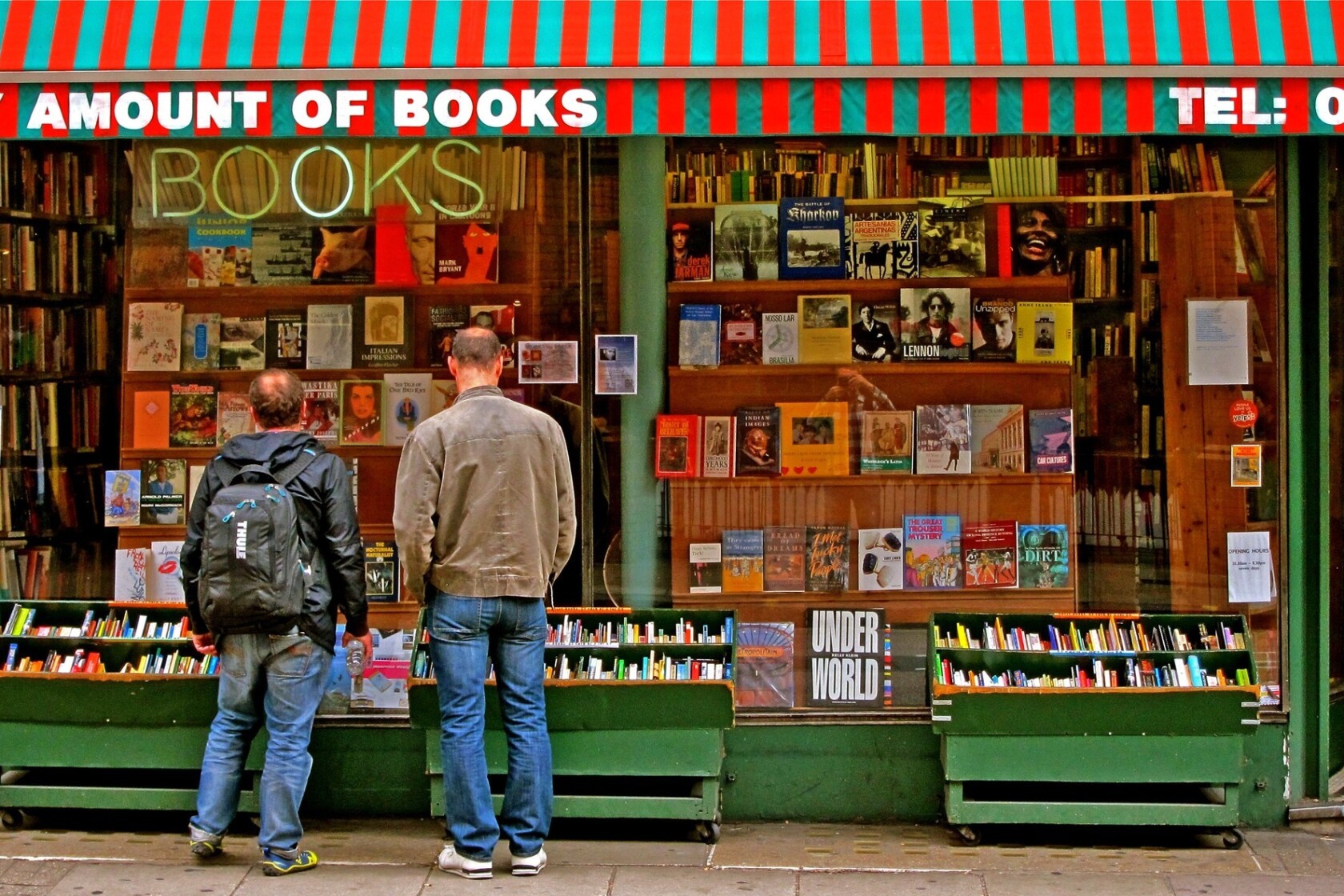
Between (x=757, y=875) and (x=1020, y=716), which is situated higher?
(x=1020, y=716)

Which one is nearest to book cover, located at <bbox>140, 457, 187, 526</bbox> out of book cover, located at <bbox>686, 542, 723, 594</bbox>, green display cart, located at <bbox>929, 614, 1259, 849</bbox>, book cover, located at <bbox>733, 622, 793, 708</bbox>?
Answer: book cover, located at <bbox>686, 542, 723, 594</bbox>

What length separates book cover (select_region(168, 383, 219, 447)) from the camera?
23.6 feet

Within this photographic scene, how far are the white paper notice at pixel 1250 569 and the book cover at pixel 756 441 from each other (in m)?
1.98

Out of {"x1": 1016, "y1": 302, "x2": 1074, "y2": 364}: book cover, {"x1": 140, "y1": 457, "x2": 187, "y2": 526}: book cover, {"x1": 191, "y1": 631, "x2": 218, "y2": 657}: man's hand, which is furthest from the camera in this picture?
{"x1": 140, "y1": 457, "x2": 187, "y2": 526}: book cover

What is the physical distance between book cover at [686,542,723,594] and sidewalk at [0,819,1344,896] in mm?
1075

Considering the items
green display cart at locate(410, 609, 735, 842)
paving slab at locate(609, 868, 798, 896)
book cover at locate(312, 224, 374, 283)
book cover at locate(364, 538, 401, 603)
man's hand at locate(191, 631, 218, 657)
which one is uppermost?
book cover at locate(312, 224, 374, 283)

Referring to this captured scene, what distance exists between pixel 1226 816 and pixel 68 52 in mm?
5369

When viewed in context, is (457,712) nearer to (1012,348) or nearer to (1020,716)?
(1020,716)

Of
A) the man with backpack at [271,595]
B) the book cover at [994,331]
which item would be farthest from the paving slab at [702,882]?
the book cover at [994,331]

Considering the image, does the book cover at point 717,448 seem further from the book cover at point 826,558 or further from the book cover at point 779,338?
the book cover at point 826,558

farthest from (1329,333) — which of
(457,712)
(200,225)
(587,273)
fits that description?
(200,225)

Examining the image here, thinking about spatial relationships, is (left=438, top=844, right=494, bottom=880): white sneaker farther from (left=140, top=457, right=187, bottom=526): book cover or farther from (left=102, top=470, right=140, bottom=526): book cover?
(left=102, top=470, right=140, bottom=526): book cover

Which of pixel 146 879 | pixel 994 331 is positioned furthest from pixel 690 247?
pixel 146 879

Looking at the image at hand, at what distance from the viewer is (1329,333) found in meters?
6.89
